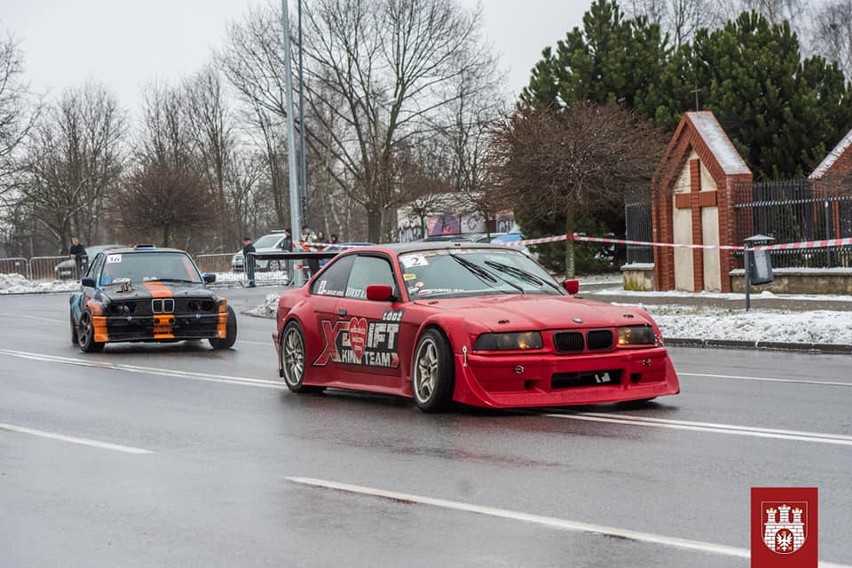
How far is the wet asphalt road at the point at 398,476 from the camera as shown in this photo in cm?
613

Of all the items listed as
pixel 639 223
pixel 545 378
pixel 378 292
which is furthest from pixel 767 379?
pixel 639 223

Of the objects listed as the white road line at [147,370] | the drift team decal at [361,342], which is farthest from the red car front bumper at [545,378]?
the white road line at [147,370]

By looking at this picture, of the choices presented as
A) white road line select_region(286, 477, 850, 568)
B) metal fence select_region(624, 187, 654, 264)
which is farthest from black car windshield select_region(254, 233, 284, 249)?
white road line select_region(286, 477, 850, 568)

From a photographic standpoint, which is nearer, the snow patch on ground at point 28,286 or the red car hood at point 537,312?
the red car hood at point 537,312

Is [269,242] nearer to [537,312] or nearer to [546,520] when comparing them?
[537,312]

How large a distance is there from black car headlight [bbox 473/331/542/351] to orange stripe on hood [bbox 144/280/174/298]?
9.84 m

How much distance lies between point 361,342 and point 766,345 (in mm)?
8739

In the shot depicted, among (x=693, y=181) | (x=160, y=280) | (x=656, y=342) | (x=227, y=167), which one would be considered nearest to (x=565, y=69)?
(x=693, y=181)

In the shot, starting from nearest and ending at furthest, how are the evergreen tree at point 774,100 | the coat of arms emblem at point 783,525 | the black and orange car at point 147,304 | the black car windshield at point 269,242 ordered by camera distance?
the coat of arms emblem at point 783,525 → the black and orange car at point 147,304 → the evergreen tree at point 774,100 → the black car windshield at point 269,242

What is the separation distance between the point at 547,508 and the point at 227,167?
268ft

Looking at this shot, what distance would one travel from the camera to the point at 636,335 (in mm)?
10906

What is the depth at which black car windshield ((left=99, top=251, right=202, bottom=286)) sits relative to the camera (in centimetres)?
2038

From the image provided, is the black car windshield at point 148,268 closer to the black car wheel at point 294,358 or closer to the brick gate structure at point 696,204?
the black car wheel at point 294,358

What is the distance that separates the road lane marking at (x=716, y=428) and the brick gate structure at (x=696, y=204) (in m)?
19.4
